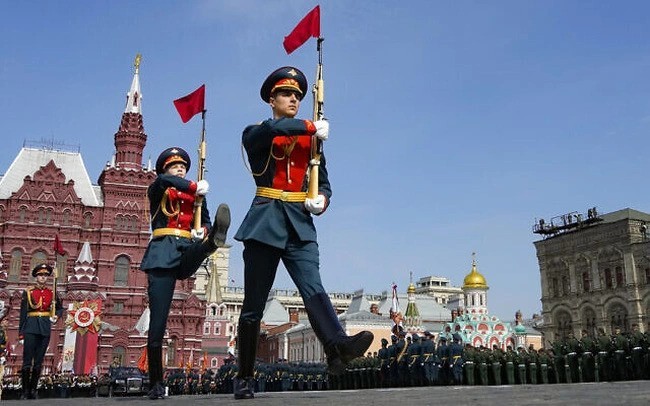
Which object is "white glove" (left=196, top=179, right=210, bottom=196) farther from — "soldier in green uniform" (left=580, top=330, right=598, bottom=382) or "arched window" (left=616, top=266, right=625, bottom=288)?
"arched window" (left=616, top=266, right=625, bottom=288)

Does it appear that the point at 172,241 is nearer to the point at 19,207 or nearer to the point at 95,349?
the point at 95,349

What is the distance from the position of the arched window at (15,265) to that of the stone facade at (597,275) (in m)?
31.9

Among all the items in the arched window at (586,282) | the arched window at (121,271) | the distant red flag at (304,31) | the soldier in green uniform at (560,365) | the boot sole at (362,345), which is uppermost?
the arched window at (121,271)

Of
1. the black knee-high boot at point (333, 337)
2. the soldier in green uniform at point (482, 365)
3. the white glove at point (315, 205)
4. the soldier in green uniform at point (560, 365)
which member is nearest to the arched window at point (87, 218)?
the soldier in green uniform at point (482, 365)

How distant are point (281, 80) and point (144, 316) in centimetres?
3480

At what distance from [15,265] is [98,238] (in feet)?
16.0

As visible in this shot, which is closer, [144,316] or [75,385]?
[75,385]

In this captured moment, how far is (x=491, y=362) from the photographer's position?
1366cm

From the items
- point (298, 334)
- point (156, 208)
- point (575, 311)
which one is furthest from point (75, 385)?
point (298, 334)

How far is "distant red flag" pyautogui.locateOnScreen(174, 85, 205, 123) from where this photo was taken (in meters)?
7.50

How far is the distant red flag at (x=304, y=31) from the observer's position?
5754 mm

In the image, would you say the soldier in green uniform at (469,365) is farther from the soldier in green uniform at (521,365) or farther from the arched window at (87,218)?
the arched window at (87,218)

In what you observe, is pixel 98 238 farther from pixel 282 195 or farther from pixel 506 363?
pixel 282 195

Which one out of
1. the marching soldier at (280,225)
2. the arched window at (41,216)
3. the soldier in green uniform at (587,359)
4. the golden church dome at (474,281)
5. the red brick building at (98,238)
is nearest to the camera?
the marching soldier at (280,225)
